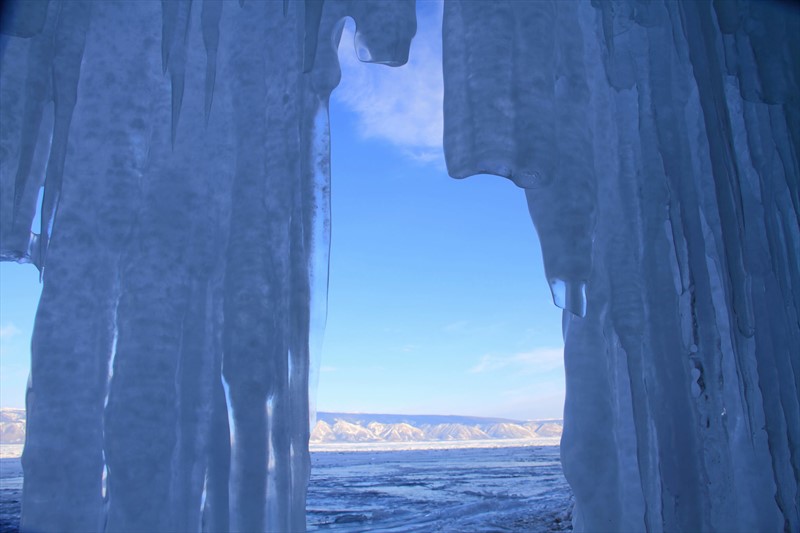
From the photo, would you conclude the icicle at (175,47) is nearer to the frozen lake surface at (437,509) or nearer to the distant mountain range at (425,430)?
the frozen lake surface at (437,509)

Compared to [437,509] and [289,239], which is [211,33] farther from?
[437,509]

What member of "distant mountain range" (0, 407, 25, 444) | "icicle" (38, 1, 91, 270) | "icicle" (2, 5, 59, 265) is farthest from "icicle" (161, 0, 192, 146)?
"distant mountain range" (0, 407, 25, 444)

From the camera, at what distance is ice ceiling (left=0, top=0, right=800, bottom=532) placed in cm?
238

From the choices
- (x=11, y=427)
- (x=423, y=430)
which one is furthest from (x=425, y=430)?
(x=11, y=427)

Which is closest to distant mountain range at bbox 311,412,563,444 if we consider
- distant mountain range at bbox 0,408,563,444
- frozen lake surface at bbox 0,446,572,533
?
distant mountain range at bbox 0,408,563,444

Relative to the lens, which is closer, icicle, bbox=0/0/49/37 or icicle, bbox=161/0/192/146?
icicle, bbox=0/0/49/37

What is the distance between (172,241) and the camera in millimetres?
2611

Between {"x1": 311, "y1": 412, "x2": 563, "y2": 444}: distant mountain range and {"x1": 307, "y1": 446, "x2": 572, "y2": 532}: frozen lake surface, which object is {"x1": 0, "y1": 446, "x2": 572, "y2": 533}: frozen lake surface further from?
{"x1": 311, "y1": 412, "x2": 563, "y2": 444}: distant mountain range

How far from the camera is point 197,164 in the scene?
2.79 metres

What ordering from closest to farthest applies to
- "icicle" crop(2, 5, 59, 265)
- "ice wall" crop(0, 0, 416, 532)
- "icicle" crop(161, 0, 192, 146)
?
"ice wall" crop(0, 0, 416, 532)
"icicle" crop(2, 5, 59, 265)
"icicle" crop(161, 0, 192, 146)

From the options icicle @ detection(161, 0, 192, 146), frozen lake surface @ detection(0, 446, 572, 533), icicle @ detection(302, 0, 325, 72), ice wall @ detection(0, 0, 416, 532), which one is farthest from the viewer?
frozen lake surface @ detection(0, 446, 572, 533)

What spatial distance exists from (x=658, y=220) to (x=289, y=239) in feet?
6.50

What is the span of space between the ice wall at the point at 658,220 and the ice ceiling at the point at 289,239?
13mm

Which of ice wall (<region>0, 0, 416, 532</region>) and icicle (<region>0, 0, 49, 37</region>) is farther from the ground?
icicle (<region>0, 0, 49, 37</region>)
